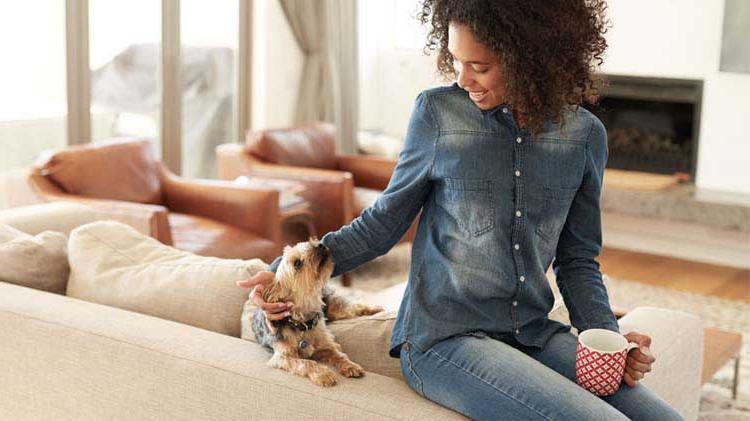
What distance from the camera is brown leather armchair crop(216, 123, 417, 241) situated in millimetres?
4918

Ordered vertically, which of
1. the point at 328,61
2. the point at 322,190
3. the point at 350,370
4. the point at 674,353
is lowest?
the point at 322,190

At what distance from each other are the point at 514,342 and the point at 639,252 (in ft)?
15.1

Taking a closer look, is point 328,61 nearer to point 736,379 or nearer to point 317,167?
point 317,167

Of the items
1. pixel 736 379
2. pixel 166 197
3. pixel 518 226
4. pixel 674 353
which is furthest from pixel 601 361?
pixel 166 197

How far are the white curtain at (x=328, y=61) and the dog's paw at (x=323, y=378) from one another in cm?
486

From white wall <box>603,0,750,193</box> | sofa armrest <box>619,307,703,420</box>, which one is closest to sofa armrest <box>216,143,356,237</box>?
white wall <box>603,0,750,193</box>

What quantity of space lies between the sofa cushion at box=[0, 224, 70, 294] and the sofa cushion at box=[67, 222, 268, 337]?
0.22 feet

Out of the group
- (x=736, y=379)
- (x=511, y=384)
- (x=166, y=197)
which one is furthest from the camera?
(x=166, y=197)

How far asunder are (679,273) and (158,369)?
4383mm

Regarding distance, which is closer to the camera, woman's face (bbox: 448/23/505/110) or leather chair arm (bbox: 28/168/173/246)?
woman's face (bbox: 448/23/505/110)

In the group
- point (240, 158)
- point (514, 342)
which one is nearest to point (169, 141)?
point (240, 158)

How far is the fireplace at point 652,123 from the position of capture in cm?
589

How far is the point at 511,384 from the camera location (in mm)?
1524

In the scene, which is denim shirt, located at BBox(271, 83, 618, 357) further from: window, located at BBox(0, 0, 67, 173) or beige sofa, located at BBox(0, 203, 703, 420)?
window, located at BBox(0, 0, 67, 173)
